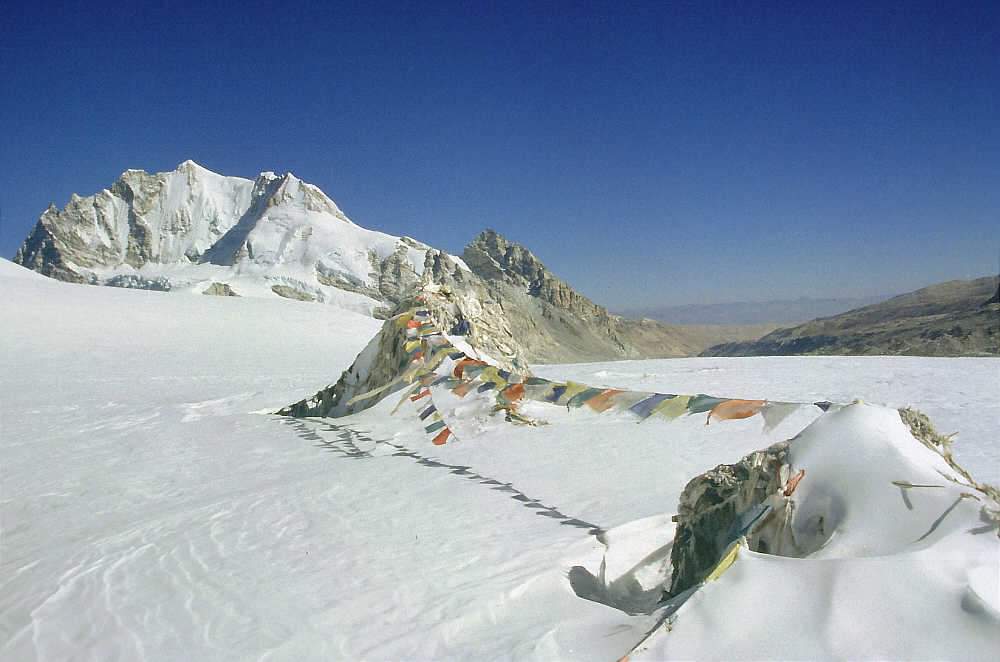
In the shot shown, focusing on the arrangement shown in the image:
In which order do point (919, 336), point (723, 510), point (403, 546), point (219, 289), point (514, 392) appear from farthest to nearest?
point (219, 289) → point (919, 336) → point (514, 392) → point (403, 546) → point (723, 510)

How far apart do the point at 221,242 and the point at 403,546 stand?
Answer: 103 metres

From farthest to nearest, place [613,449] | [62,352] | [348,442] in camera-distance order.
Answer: [62,352]
[348,442]
[613,449]

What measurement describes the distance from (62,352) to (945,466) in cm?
1319

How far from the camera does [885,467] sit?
73.5 inches

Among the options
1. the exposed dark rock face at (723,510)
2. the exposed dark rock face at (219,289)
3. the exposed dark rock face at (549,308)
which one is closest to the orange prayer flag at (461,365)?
the exposed dark rock face at (723,510)

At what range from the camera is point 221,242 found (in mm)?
96812

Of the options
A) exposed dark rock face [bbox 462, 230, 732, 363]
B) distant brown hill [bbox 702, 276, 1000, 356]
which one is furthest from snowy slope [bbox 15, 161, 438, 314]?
distant brown hill [bbox 702, 276, 1000, 356]

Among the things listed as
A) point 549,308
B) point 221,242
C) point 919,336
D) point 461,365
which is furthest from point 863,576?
point 221,242

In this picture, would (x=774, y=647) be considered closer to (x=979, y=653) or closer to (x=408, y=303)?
(x=979, y=653)

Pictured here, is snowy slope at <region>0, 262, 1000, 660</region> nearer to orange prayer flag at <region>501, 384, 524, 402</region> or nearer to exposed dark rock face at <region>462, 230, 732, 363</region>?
orange prayer flag at <region>501, 384, 524, 402</region>

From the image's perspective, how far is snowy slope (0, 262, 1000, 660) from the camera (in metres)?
1.51

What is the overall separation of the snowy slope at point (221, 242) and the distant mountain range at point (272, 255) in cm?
15

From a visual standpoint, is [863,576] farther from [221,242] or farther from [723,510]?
[221,242]

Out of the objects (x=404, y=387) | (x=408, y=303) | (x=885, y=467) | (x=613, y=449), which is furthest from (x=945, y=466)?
(x=408, y=303)
